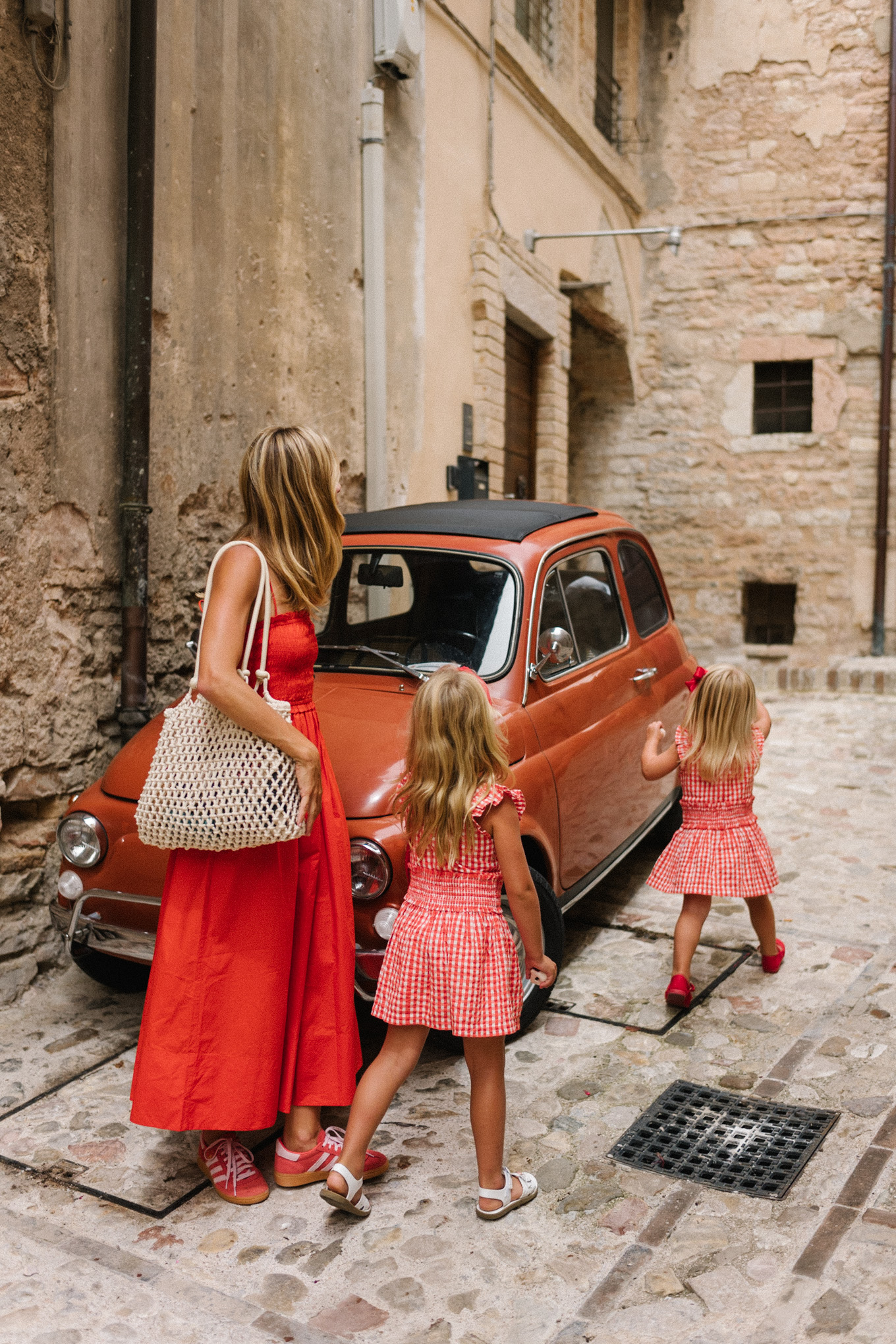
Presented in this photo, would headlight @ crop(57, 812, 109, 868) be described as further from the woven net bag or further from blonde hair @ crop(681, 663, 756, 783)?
blonde hair @ crop(681, 663, 756, 783)

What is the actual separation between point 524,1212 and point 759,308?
1106cm

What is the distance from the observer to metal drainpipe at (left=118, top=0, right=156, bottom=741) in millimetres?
4566

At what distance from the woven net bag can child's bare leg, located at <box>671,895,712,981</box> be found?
183cm

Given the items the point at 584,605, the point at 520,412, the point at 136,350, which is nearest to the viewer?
the point at 136,350

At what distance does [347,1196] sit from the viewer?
2.61 m

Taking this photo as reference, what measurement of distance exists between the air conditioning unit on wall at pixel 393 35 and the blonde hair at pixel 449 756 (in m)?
5.35

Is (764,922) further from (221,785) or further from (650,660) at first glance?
(221,785)

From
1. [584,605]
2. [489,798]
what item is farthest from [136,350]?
[489,798]

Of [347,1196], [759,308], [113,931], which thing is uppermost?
[759,308]

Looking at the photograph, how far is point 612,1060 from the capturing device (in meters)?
3.53

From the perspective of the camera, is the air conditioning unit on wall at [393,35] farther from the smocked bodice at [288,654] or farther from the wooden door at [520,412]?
the smocked bodice at [288,654]

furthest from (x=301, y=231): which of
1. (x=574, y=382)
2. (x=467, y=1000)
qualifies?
(x=574, y=382)

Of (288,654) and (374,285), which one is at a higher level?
(374,285)

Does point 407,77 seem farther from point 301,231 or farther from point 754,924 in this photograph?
point 754,924
